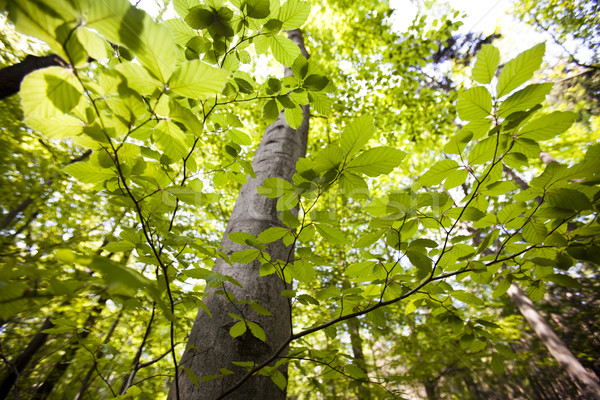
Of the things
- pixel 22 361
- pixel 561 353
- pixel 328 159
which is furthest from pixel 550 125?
pixel 561 353

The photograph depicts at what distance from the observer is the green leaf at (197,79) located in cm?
41

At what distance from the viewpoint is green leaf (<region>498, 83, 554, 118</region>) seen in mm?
529

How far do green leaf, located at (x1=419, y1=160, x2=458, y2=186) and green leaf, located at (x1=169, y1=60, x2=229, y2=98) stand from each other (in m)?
0.54

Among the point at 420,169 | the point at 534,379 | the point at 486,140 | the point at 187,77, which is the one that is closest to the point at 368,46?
the point at 420,169

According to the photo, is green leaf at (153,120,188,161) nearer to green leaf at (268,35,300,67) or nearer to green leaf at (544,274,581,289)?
green leaf at (268,35,300,67)

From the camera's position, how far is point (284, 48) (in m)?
0.80

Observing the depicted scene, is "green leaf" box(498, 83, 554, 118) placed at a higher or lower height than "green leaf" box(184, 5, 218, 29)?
lower

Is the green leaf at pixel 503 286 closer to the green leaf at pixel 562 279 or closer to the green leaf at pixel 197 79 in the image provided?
the green leaf at pixel 562 279

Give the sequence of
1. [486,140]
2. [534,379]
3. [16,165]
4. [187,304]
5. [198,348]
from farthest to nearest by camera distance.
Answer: [534,379], [16,165], [198,348], [187,304], [486,140]

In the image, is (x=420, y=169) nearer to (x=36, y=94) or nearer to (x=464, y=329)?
(x=464, y=329)

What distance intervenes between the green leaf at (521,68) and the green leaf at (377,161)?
0.25 meters

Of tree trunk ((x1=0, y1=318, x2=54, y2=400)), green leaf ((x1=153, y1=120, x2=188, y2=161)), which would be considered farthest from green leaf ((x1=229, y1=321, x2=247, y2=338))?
tree trunk ((x1=0, y1=318, x2=54, y2=400))

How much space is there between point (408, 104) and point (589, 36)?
5.96 metres

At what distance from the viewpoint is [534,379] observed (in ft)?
30.9
